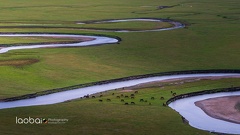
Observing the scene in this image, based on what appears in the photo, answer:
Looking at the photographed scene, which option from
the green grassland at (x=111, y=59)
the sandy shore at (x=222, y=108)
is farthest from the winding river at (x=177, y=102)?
the green grassland at (x=111, y=59)

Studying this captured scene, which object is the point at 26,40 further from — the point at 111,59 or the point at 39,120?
the point at 39,120

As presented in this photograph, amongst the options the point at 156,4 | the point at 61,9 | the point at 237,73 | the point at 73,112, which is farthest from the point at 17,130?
the point at 156,4

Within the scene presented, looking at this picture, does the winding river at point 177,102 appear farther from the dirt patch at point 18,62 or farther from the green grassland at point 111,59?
the dirt patch at point 18,62

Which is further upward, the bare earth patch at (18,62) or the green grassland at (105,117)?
the bare earth patch at (18,62)

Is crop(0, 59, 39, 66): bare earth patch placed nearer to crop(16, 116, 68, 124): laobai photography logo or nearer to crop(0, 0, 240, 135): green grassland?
crop(0, 0, 240, 135): green grassland

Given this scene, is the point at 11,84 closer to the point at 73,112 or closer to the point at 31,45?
the point at 73,112

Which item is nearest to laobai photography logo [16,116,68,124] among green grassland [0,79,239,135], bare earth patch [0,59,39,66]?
green grassland [0,79,239,135]
